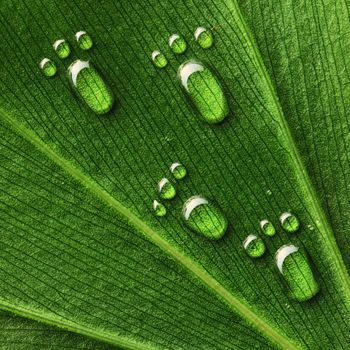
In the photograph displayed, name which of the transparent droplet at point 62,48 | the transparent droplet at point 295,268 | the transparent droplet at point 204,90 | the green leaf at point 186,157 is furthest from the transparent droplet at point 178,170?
the transparent droplet at point 62,48

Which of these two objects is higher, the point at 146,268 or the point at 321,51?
the point at 321,51

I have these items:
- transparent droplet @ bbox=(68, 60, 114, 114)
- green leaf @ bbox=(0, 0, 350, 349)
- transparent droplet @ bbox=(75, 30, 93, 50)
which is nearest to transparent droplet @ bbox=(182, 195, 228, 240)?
green leaf @ bbox=(0, 0, 350, 349)

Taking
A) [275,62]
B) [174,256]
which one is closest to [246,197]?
[174,256]

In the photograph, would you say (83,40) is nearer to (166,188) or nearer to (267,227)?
(166,188)

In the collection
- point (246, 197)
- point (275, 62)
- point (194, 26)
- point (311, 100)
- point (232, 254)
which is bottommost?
point (232, 254)

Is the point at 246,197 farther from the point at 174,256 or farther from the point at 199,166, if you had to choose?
the point at 174,256

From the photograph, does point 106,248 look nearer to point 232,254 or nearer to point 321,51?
point 232,254
